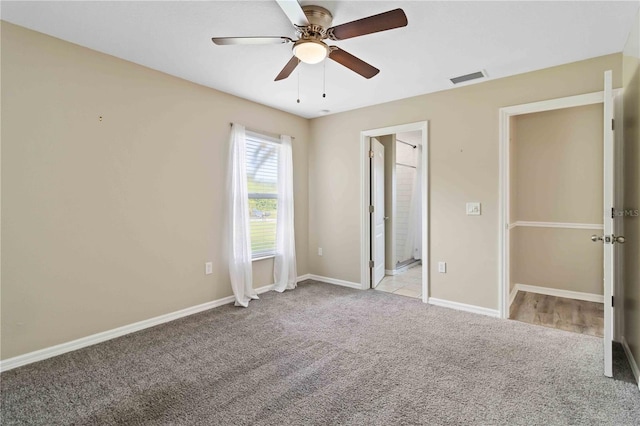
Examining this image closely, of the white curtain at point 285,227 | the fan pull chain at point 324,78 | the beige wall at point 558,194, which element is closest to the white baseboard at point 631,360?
the beige wall at point 558,194

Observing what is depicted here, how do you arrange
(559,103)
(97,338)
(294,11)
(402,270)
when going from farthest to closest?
(402,270) → (559,103) → (97,338) → (294,11)

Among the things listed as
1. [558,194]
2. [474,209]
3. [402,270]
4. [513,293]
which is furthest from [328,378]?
[558,194]

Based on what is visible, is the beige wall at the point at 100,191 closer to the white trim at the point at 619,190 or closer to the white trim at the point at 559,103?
the white trim at the point at 559,103

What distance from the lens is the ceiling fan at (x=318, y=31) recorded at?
71.1 inches

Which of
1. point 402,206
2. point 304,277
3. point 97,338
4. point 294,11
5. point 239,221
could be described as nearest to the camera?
point 294,11

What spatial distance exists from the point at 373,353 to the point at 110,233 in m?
2.49

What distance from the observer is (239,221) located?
3686 millimetres

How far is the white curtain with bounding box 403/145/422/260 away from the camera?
19.8ft

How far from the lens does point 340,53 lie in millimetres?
2203

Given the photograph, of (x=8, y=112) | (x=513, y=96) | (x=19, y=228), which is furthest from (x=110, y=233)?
(x=513, y=96)

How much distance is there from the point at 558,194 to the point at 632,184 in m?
1.94

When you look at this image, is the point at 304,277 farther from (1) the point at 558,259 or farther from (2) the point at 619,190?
(2) the point at 619,190

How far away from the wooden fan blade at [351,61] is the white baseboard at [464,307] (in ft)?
8.68

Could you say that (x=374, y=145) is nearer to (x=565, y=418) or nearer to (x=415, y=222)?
(x=415, y=222)
